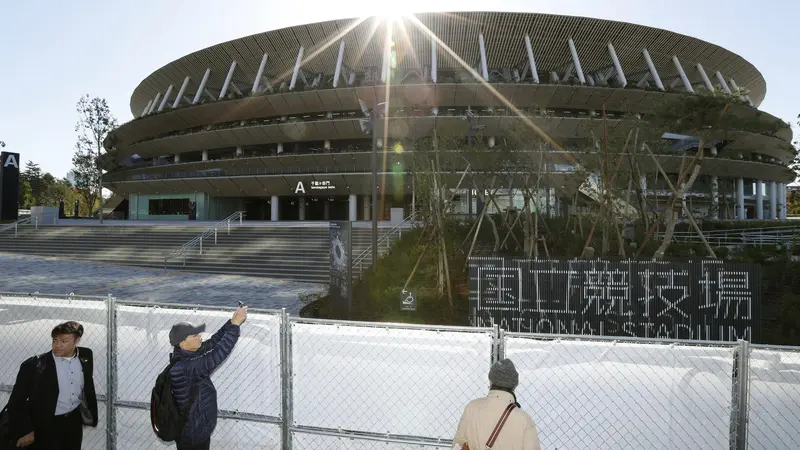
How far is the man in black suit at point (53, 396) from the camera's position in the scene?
3494mm

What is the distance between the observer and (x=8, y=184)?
36.9m

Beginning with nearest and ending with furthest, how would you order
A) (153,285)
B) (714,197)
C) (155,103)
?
(153,285)
(714,197)
(155,103)

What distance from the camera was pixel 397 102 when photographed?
3697 centimetres

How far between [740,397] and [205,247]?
915 inches

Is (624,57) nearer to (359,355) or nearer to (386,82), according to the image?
(386,82)

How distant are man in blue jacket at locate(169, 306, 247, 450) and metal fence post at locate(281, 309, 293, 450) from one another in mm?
554

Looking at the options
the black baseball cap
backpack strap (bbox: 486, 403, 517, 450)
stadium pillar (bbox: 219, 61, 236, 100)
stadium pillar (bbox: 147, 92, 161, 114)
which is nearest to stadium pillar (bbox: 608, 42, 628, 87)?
stadium pillar (bbox: 219, 61, 236, 100)

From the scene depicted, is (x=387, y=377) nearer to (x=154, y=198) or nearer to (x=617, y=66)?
(x=617, y=66)

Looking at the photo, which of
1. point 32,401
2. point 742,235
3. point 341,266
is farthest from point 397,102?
point 32,401

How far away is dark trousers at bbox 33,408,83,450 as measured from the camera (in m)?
3.55

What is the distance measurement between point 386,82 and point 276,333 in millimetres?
34933

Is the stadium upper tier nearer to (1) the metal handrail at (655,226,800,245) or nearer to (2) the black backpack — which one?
(1) the metal handrail at (655,226,800,245)

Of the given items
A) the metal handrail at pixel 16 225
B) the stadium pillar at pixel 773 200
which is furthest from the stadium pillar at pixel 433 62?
the stadium pillar at pixel 773 200

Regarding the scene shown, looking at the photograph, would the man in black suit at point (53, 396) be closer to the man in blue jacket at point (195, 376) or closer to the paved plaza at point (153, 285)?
the man in blue jacket at point (195, 376)
